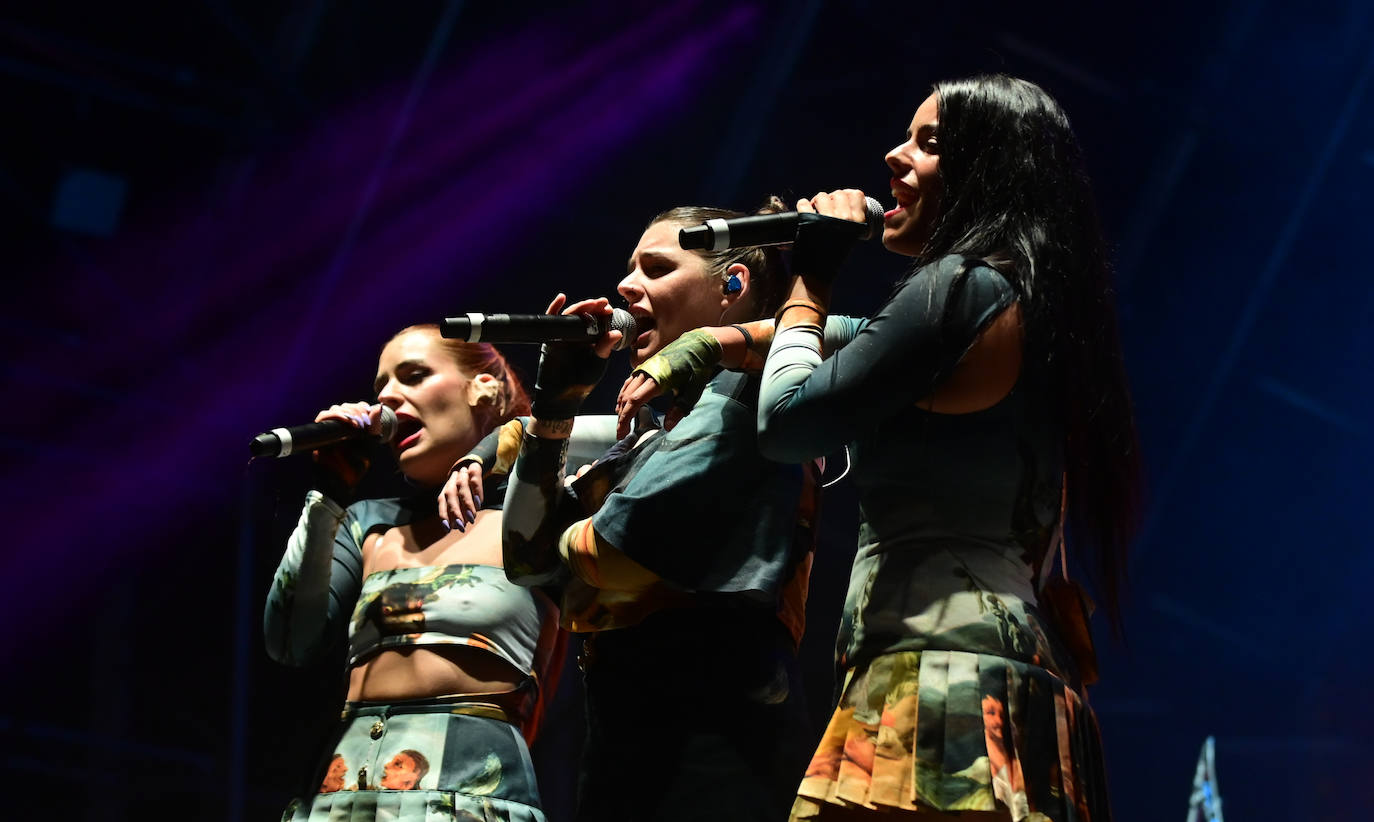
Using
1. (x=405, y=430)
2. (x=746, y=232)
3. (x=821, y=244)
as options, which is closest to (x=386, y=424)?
(x=405, y=430)

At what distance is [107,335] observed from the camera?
3.21 m

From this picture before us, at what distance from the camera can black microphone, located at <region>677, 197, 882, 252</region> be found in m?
1.45

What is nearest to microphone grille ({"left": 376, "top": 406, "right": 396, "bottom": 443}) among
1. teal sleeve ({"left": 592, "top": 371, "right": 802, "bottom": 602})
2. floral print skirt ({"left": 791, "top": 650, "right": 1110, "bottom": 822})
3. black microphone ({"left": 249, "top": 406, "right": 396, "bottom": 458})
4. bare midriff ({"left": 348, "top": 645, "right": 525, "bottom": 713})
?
black microphone ({"left": 249, "top": 406, "right": 396, "bottom": 458})

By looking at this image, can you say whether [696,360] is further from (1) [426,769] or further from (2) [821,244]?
(1) [426,769]

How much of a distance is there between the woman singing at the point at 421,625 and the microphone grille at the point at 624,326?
1.15 feet

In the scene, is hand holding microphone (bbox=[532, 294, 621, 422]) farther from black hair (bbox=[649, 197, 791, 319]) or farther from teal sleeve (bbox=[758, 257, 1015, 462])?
teal sleeve (bbox=[758, 257, 1015, 462])

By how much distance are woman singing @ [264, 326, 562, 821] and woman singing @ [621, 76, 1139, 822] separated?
0.81 metres

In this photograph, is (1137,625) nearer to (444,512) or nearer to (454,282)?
(454,282)

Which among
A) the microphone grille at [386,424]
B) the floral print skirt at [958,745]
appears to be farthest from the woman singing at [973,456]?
the microphone grille at [386,424]

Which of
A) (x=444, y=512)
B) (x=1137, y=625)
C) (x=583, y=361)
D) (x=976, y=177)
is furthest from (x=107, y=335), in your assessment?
(x=1137, y=625)

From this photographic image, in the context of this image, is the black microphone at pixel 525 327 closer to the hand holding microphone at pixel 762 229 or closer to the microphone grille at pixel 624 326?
the microphone grille at pixel 624 326

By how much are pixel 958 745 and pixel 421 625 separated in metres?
1.05

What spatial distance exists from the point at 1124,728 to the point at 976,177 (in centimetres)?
274

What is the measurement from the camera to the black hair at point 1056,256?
4.21 feet
